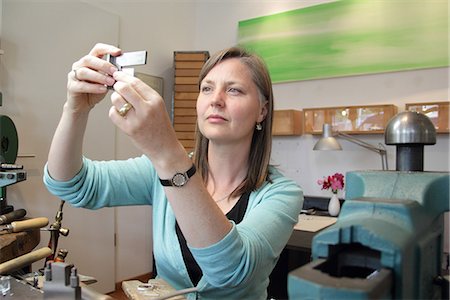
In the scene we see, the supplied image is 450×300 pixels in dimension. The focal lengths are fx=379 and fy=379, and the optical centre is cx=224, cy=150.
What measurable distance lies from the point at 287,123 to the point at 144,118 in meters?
3.11

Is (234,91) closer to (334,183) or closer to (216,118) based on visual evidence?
(216,118)

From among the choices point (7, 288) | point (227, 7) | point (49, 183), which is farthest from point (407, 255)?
point (227, 7)

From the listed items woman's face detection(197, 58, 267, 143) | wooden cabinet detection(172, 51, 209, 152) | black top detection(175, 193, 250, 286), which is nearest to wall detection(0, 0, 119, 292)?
wooden cabinet detection(172, 51, 209, 152)

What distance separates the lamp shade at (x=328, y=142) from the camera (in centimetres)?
311

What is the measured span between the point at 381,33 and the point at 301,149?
4.22 ft

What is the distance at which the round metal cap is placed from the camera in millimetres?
539

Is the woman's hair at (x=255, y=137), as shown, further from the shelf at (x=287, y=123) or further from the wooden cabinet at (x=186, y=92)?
the wooden cabinet at (x=186, y=92)

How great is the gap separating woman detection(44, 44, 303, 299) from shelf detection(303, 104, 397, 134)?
7.46ft

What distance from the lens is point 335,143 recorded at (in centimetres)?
313

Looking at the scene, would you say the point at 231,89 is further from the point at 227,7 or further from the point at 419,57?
the point at 227,7

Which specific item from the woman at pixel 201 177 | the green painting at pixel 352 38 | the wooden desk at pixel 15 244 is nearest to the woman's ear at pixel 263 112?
the woman at pixel 201 177

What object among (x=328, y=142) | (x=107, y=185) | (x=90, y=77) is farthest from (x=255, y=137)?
(x=328, y=142)

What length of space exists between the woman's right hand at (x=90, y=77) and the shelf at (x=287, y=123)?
2.82 meters

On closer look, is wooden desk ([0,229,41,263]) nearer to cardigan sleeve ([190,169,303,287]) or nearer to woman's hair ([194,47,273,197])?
woman's hair ([194,47,273,197])
